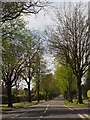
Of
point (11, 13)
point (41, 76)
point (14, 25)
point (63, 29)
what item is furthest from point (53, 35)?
point (41, 76)

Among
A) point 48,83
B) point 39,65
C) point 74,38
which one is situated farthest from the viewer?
point 48,83

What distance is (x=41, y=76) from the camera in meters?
85.8

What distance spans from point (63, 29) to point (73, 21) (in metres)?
1.88

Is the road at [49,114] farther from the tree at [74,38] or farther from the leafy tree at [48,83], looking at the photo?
the leafy tree at [48,83]

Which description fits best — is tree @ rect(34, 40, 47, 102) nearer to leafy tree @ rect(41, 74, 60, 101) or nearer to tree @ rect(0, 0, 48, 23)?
leafy tree @ rect(41, 74, 60, 101)

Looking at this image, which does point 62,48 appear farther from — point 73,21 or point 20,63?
point 20,63

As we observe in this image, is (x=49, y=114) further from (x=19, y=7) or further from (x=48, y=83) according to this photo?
(x=48, y=83)

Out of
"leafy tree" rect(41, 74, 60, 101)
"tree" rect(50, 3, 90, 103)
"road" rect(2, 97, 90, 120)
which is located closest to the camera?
"road" rect(2, 97, 90, 120)

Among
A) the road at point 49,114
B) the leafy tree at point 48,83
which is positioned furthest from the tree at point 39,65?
the road at point 49,114

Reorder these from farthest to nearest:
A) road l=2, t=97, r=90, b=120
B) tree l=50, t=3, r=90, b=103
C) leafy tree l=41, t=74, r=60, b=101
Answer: leafy tree l=41, t=74, r=60, b=101
tree l=50, t=3, r=90, b=103
road l=2, t=97, r=90, b=120

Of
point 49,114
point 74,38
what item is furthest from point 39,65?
point 49,114

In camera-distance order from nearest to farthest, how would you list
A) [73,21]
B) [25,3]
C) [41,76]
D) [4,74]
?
[25,3]
[73,21]
[4,74]
[41,76]

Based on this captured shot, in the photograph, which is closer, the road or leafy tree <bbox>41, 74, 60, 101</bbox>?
the road

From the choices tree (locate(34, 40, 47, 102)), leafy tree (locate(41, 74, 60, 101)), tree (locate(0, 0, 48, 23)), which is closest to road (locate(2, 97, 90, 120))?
tree (locate(0, 0, 48, 23))
